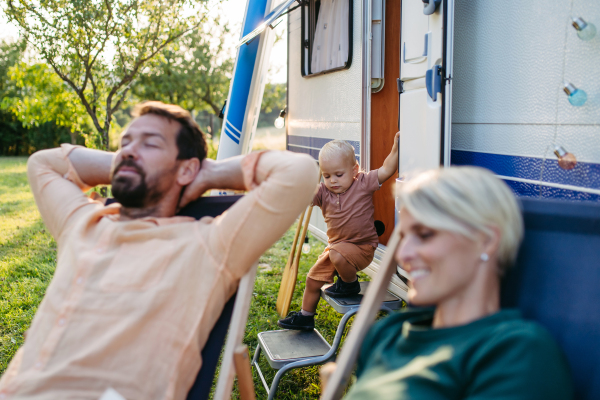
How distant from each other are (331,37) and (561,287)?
10.8 feet

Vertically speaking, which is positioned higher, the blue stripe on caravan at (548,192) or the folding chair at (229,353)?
the blue stripe on caravan at (548,192)

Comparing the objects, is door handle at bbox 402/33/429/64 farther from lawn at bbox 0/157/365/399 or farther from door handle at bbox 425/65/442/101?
lawn at bbox 0/157/365/399

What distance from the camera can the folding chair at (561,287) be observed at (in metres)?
1.29

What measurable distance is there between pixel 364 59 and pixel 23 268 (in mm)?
3960

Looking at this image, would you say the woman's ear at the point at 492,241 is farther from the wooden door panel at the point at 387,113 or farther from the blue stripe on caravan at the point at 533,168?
the wooden door panel at the point at 387,113

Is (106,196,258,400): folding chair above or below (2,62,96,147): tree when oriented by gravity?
below

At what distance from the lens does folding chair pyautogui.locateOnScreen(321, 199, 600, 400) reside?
1294mm

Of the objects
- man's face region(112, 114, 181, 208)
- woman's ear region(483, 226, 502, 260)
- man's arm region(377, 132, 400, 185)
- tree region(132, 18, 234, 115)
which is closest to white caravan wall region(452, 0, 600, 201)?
man's arm region(377, 132, 400, 185)

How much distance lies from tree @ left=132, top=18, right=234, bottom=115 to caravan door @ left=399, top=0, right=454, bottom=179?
13.3m

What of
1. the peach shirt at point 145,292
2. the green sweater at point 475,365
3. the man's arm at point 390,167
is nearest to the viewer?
the green sweater at point 475,365

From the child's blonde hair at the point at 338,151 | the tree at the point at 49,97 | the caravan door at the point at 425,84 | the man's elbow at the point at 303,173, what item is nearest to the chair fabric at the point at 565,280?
the man's elbow at the point at 303,173

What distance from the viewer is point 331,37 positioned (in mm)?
4211

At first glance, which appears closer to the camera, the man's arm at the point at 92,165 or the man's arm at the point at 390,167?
the man's arm at the point at 92,165

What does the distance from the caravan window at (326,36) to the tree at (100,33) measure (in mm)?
2741
